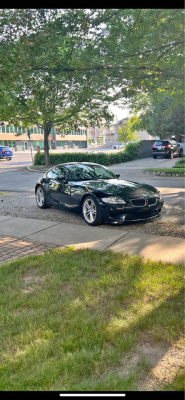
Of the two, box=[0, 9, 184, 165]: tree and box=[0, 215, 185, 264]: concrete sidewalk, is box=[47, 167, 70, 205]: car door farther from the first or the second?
box=[0, 9, 184, 165]: tree

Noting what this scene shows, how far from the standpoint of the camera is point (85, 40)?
5414 millimetres

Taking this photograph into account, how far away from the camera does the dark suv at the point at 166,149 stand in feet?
69.1

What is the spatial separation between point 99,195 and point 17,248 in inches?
80.3

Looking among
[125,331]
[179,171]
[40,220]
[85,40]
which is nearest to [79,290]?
[125,331]

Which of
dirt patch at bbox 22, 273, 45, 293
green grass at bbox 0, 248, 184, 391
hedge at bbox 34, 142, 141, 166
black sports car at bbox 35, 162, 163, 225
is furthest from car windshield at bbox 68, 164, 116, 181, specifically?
hedge at bbox 34, 142, 141, 166

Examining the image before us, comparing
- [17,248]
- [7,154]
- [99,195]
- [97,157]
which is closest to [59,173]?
[99,195]

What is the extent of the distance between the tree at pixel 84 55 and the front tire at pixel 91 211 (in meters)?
2.18

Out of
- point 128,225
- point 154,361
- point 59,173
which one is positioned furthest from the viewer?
point 59,173

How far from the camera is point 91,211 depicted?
6.56 metres

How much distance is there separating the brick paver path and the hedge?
699cm

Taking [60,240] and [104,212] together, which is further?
[104,212]

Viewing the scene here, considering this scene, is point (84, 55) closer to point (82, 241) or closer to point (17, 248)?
point (82, 241)

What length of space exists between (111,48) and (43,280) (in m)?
4.30

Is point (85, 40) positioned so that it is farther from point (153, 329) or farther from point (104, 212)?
point (153, 329)
